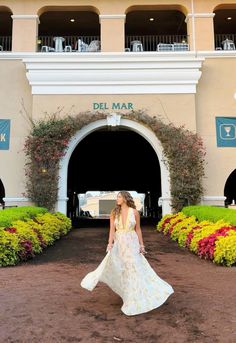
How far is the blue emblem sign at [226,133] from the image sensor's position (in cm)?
1462

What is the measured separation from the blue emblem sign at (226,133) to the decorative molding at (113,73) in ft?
5.70

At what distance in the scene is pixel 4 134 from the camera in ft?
47.5

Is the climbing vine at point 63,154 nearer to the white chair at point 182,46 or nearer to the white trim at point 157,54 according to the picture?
the white trim at point 157,54

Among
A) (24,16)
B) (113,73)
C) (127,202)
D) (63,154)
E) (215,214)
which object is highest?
(24,16)

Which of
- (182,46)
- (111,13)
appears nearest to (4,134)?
(111,13)

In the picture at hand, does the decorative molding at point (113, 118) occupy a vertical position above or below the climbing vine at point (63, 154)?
above

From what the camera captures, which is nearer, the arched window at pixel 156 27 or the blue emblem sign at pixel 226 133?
the blue emblem sign at pixel 226 133

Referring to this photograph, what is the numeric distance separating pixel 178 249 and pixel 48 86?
8325mm

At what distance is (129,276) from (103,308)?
22.3 inches

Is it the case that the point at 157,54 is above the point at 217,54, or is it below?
below

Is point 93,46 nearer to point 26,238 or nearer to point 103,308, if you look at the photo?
point 26,238

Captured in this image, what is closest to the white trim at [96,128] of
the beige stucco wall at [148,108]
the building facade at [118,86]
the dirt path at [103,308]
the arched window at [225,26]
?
the building facade at [118,86]

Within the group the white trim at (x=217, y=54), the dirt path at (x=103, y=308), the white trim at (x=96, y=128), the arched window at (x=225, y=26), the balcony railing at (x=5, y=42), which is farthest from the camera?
the balcony railing at (x=5, y=42)

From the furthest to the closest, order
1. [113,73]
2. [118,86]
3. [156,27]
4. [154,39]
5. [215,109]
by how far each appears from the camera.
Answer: [154,39]
[156,27]
[215,109]
[118,86]
[113,73]
